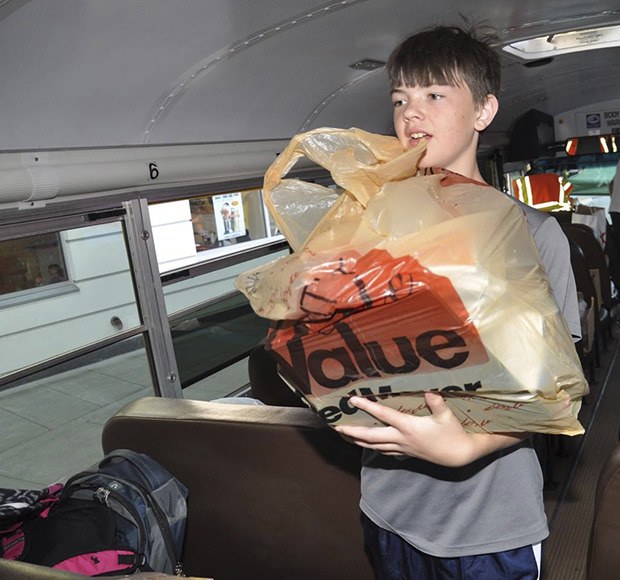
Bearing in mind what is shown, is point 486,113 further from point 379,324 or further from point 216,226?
point 216,226

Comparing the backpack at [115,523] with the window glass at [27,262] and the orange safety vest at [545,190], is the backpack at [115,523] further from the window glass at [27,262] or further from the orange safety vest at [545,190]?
the orange safety vest at [545,190]

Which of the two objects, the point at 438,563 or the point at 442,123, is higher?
the point at 442,123

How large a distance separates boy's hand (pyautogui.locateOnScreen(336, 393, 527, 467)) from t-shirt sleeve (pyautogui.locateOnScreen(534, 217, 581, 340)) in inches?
11.9

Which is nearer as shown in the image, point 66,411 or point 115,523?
point 115,523

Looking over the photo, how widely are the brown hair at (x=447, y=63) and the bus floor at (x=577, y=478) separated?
7.41 feet

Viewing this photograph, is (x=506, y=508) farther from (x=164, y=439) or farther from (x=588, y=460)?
(x=588, y=460)

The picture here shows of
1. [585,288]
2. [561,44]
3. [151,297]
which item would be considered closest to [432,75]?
[151,297]

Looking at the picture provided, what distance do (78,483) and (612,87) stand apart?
6.90 meters

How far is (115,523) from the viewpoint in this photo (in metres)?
A: 2.05

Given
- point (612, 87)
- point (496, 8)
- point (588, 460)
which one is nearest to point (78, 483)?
point (496, 8)

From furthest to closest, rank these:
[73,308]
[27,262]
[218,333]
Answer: [73,308]
[218,333]
[27,262]

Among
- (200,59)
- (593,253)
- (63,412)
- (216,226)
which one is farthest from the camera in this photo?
(63,412)

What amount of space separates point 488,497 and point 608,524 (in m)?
0.47

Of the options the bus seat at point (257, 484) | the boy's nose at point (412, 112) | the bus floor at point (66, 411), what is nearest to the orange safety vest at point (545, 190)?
the bus floor at point (66, 411)
